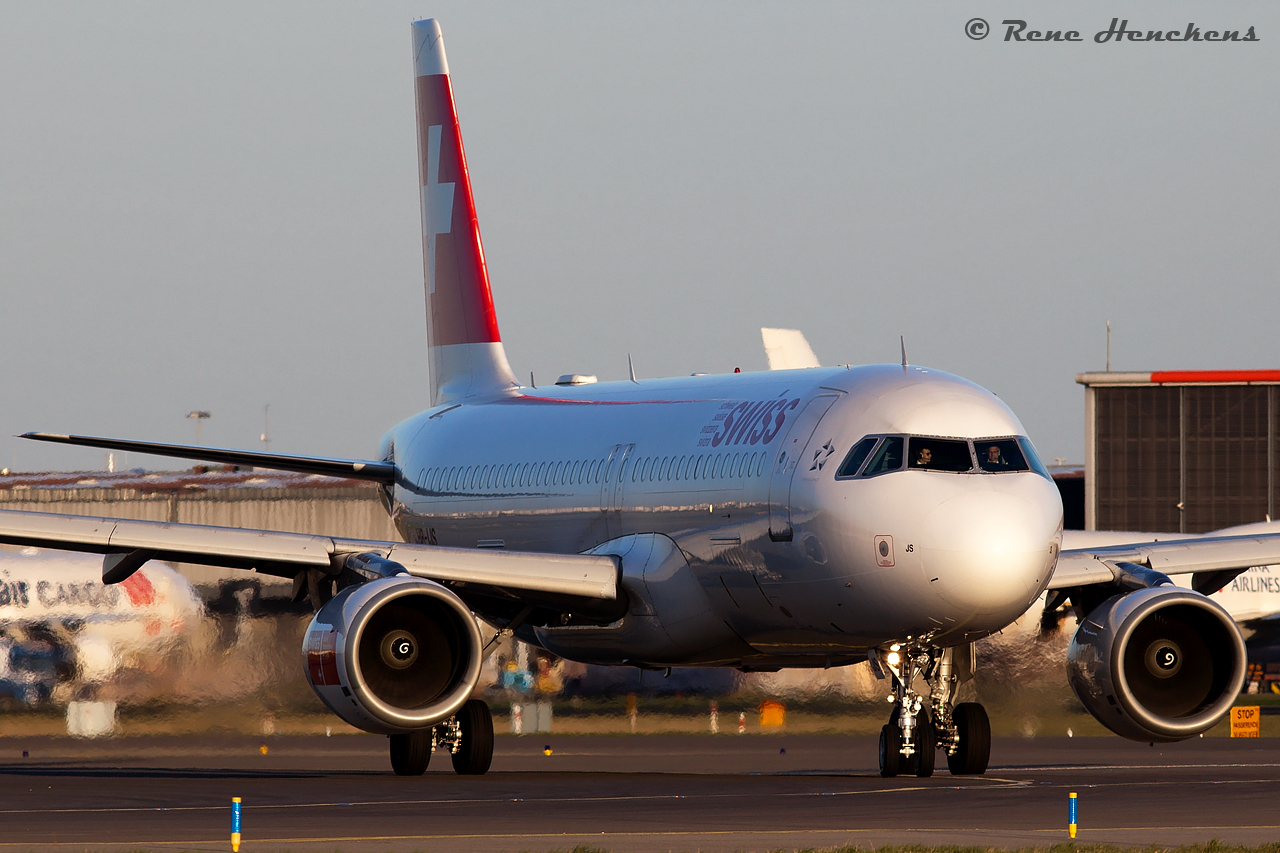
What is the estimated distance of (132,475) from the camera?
61.8 metres

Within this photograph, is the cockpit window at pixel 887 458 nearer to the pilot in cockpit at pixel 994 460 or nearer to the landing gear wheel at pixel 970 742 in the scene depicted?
the pilot in cockpit at pixel 994 460

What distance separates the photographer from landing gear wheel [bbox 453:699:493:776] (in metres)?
23.5

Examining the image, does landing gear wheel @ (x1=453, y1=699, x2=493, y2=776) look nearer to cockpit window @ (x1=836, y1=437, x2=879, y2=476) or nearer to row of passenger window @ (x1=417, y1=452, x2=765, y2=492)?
row of passenger window @ (x1=417, y1=452, x2=765, y2=492)

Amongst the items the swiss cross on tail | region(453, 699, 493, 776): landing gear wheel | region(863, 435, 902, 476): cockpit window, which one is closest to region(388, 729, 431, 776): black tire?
region(453, 699, 493, 776): landing gear wheel

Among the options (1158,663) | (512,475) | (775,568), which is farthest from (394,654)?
(1158,663)

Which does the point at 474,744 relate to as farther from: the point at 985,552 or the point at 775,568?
the point at 985,552

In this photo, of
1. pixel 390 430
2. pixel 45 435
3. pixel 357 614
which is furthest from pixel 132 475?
pixel 357 614

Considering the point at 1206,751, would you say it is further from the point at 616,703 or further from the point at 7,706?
the point at 7,706

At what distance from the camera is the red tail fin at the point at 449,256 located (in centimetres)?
3203

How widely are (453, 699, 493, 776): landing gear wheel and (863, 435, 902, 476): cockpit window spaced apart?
6305mm

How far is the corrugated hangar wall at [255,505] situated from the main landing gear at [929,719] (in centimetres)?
3150

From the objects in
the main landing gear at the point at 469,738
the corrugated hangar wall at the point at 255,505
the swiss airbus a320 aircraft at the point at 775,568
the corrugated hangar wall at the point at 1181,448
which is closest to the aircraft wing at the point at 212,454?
the swiss airbus a320 aircraft at the point at 775,568

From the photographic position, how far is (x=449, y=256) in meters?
32.7

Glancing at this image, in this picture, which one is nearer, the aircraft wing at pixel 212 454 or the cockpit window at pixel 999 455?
the cockpit window at pixel 999 455
